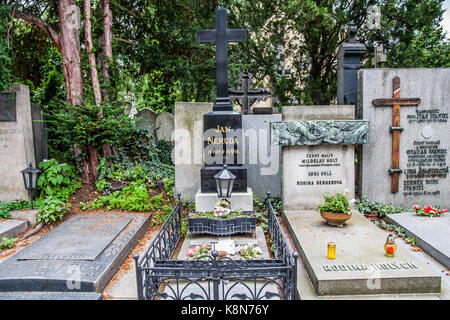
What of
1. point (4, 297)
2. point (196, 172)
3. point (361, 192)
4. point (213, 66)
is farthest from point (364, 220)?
point (213, 66)

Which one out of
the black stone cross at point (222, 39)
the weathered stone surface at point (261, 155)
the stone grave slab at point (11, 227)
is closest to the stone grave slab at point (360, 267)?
the weathered stone surface at point (261, 155)

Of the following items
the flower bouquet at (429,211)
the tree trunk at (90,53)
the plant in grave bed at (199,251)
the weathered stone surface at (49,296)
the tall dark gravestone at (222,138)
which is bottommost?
the weathered stone surface at (49,296)

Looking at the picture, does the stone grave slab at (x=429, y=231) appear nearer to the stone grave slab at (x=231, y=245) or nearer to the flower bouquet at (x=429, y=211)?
the flower bouquet at (x=429, y=211)

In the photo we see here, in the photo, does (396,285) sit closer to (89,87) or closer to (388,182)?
(388,182)

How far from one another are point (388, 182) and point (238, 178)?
3.64 meters

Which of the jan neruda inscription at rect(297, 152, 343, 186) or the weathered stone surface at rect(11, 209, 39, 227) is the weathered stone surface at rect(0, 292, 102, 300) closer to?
the weathered stone surface at rect(11, 209, 39, 227)

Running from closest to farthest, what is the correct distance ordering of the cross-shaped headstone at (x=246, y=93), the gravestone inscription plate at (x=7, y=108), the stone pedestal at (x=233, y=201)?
the stone pedestal at (x=233, y=201) → the gravestone inscription plate at (x=7, y=108) → the cross-shaped headstone at (x=246, y=93)

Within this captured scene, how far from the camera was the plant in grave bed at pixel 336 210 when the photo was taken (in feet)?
17.9

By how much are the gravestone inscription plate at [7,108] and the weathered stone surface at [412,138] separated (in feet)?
26.2

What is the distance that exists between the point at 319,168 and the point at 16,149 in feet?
22.9

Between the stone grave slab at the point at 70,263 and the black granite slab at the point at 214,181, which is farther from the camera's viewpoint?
the black granite slab at the point at 214,181

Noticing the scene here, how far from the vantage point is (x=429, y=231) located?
5500 millimetres

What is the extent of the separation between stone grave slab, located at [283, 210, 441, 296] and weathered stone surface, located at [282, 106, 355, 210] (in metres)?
1.53

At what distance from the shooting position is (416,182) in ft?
23.1
